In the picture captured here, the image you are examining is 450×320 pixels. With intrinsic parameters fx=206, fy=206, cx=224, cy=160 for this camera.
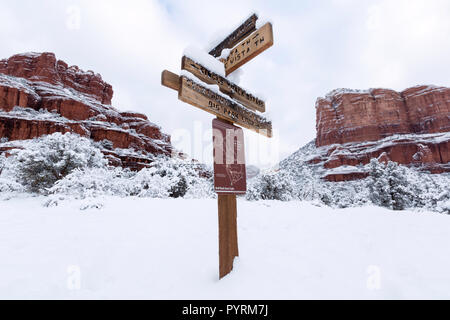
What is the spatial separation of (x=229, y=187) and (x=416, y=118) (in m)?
115

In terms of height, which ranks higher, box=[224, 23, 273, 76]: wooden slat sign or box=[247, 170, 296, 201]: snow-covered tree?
box=[224, 23, 273, 76]: wooden slat sign

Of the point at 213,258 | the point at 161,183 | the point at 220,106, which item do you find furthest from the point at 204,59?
the point at 161,183

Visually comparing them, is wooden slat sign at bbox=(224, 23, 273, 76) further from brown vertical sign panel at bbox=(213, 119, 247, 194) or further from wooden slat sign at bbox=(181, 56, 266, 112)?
brown vertical sign panel at bbox=(213, 119, 247, 194)

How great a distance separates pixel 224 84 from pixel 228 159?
1.25 metres

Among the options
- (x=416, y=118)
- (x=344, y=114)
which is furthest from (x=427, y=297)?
(x=416, y=118)

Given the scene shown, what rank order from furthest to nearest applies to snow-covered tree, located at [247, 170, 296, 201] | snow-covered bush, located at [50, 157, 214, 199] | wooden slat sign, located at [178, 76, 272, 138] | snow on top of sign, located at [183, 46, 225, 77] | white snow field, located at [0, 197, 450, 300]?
1. snow-covered tree, located at [247, 170, 296, 201]
2. snow-covered bush, located at [50, 157, 214, 199]
3. snow on top of sign, located at [183, 46, 225, 77]
4. wooden slat sign, located at [178, 76, 272, 138]
5. white snow field, located at [0, 197, 450, 300]

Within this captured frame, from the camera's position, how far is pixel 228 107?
324 centimetres

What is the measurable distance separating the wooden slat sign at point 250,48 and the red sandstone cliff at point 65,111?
1870 inches

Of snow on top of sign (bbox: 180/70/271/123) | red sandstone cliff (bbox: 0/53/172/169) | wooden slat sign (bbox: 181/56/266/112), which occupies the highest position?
red sandstone cliff (bbox: 0/53/172/169)

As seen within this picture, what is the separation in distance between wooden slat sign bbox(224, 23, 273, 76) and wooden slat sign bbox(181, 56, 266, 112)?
34cm

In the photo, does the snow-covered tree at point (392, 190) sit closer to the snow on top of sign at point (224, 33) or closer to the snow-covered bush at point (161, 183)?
the snow-covered bush at point (161, 183)

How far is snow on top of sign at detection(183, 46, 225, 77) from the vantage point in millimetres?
2904

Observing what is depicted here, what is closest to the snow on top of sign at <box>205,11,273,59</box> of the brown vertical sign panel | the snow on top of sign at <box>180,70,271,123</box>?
the snow on top of sign at <box>180,70,271,123</box>
